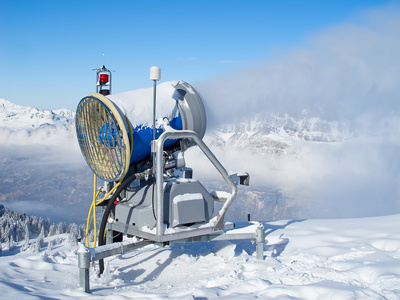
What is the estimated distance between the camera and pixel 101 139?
500 cm

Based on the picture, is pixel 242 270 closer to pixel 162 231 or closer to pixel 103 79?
pixel 162 231

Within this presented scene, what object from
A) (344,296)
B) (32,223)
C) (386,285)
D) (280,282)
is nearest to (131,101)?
(280,282)

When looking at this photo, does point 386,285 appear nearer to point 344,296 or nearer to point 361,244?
point 344,296

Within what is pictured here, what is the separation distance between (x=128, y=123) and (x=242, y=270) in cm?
232

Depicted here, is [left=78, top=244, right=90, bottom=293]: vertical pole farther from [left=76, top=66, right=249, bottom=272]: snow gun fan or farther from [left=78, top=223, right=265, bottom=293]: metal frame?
[left=76, top=66, right=249, bottom=272]: snow gun fan

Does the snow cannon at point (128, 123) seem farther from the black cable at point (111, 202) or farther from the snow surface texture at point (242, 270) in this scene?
the snow surface texture at point (242, 270)

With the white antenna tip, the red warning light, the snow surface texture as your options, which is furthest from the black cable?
the red warning light

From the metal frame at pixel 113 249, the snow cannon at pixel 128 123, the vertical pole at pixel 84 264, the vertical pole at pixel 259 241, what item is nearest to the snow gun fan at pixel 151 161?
the snow cannon at pixel 128 123

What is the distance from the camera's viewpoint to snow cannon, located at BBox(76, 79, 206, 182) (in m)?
4.75

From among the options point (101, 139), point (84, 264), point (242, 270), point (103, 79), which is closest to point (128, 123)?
point (101, 139)

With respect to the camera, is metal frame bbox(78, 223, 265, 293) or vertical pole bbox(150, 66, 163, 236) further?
vertical pole bbox(150, 66, 163, 236)

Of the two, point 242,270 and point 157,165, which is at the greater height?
point 157,165

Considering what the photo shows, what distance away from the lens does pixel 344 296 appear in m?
3.71

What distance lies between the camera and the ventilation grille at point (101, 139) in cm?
471
